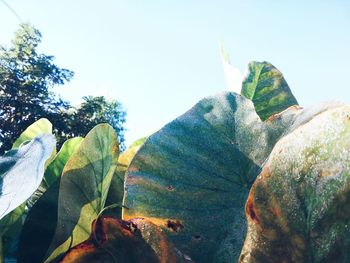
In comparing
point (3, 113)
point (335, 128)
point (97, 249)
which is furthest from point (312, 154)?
point (3, 113)

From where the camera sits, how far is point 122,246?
222 mm

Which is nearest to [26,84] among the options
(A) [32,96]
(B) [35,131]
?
(A) [32,96]

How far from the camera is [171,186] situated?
256 mm

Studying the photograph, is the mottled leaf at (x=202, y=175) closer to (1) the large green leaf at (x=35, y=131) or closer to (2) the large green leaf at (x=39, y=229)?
(2) the large green leaf at (x=39, y=229)

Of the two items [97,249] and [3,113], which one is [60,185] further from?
[3,113]

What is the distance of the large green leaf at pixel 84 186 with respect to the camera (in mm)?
260

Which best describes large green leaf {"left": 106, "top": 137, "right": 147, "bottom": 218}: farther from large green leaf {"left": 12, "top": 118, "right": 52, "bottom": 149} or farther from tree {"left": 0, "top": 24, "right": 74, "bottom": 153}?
tree {"left": 0, "top": 24, "right": 74, "bottom": 153}

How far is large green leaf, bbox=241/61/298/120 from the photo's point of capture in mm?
370

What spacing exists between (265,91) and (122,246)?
0.68 feet

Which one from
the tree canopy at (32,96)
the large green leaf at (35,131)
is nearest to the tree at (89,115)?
the tree canopy at (32,96)

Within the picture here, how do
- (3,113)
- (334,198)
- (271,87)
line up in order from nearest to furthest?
1. (334,198)
2. (271,87)
3. (3,113)

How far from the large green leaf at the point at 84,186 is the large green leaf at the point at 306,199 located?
0.12 metres

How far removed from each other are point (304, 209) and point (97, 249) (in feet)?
0.39

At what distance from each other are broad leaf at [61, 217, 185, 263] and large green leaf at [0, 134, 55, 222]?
1.6 inches
